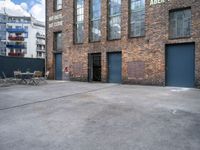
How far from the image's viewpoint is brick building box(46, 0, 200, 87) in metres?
11.8

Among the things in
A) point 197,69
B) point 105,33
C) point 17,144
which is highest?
point 105,33

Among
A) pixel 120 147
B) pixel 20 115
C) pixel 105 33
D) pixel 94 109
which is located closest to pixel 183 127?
pixel 120 147

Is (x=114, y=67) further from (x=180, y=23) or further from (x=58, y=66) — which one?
(x=58, y=66)

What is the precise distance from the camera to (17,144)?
3.46 metres

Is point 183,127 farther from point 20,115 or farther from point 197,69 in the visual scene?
point 197,69

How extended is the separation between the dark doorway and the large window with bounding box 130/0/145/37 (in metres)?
3.43

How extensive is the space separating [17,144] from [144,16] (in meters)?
11.9

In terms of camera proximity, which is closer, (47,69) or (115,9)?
(115,9)

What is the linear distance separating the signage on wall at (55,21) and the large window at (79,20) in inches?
70.5

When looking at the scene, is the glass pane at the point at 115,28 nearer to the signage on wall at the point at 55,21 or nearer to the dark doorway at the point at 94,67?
the dark doorway at the point at 94,67

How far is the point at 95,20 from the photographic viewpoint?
52.7ft

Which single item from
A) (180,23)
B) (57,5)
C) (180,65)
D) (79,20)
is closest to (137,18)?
(180,23)

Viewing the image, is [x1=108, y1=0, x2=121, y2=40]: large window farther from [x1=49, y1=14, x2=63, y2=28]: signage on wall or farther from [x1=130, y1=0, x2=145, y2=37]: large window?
[x1=49, y1=14, x2=63, y2=28]: signage on wall

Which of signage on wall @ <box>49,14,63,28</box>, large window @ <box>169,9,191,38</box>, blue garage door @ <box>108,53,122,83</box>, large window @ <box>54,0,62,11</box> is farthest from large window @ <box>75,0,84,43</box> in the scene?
large window @ <box>169,9,191,38</box>
